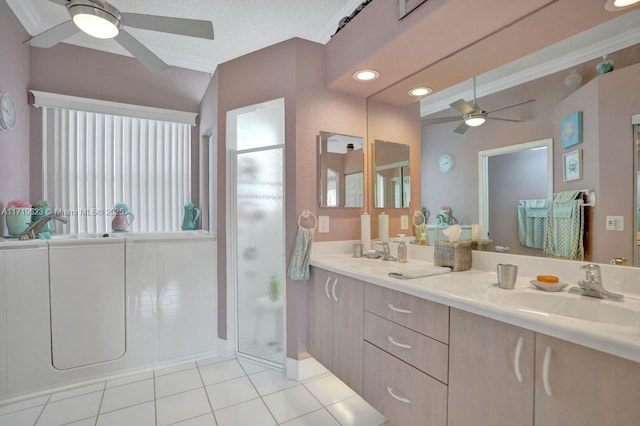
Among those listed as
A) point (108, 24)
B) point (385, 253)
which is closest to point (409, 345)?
point (385, 253)

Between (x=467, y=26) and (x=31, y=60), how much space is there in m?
3.34

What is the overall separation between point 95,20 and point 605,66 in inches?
89.7

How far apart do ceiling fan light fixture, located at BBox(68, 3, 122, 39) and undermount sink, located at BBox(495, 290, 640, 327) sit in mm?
2111

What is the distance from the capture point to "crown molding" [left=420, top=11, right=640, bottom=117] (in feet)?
3.85

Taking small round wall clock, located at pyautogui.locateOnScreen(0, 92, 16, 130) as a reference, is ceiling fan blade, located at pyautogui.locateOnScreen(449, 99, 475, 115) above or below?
below

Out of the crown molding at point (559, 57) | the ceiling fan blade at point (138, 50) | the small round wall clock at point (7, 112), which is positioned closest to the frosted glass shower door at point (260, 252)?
the ceiling fan blade at point (138, 50)

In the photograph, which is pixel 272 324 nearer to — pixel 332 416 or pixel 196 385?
pixel 196 385

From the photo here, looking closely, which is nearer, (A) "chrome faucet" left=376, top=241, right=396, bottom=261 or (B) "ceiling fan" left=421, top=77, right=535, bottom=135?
(B) "ceiling fan" left=421, top=77, right=535, bottom=135

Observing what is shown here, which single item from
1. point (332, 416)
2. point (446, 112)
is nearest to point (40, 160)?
point (332, 416)

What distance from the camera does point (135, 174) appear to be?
2986mm

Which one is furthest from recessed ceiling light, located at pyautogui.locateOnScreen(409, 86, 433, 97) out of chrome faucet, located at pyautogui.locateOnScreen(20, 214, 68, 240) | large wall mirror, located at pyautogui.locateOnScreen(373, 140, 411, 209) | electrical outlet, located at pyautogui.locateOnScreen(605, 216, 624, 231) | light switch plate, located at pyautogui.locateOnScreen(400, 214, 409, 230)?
chrome faucet, located at pyautogui.locateOnScreen(20, 214, 68, 240)

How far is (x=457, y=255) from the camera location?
64.5 inches

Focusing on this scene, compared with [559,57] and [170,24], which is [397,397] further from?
[170,24]

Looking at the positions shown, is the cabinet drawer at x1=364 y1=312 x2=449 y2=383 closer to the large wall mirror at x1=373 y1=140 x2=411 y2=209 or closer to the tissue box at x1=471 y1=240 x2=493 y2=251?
the tissue box at x1=471 y1=240 x2=493 y2=251
